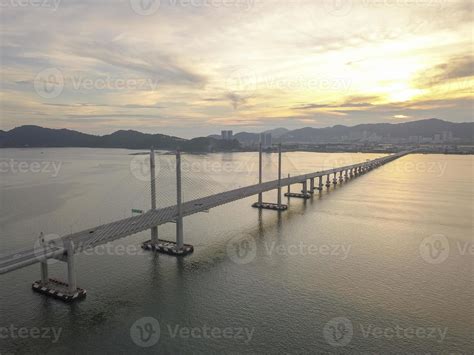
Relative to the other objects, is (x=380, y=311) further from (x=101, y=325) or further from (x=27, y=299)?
(x=27, y=299)

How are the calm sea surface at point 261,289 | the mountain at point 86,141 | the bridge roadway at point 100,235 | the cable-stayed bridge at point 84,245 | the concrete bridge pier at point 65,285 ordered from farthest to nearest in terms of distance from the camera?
1. the mountain at point 86,141
2. the concrete bridge pier at point 65,285
3. the cable-stayed bridge at point 84,245
4. the bridge roadway at point 100,235
5. the calm sea surface at point 261,289

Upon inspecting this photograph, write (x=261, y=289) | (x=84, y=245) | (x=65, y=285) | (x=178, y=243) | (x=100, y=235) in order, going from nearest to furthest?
(x=84, y=245) < (x=65, y=285) < (x=261, y=289) < (x=100, y=235) < (x=178, y=243)

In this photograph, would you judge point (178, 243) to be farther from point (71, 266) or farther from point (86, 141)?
point (86, 141)

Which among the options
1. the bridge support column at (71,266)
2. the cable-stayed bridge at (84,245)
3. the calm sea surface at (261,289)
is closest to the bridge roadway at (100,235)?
the cable-stayed bridge at (84,245)

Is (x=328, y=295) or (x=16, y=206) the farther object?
(x=16, y=206)

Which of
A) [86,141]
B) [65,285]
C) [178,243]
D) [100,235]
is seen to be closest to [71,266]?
[65,285]

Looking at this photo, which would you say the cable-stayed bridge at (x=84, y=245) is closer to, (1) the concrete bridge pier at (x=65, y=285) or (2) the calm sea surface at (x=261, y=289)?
(1) the concrete bridge pier at (x=65, y=285)

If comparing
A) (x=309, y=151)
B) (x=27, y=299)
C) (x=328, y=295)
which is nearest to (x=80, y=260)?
(x=27, y=299)

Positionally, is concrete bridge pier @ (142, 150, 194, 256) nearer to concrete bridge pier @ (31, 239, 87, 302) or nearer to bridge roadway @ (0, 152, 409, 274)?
bridge roadway @ (0, 152, 409, 274)

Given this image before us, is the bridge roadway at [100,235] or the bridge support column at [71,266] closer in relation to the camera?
the bridge roadway at [100,235]

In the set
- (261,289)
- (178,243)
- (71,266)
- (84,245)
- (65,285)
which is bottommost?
(261,289)

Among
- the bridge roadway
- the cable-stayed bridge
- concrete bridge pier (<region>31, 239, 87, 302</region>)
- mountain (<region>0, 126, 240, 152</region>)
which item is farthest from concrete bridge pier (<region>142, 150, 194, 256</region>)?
mountain (<region>0, 126, 240, 152</region>)
